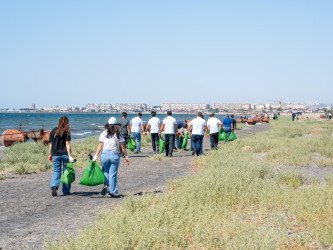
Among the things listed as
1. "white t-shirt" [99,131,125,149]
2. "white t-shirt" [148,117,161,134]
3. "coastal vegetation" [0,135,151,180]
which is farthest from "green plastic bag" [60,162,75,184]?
"white t-shirt" [148,117,161,134]

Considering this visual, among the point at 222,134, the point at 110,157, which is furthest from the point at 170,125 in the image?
the point at 110,157

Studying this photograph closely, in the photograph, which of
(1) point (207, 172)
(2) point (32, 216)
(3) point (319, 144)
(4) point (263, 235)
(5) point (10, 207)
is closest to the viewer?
(4) point (263, 235)

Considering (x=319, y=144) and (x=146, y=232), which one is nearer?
(x=146, y=232)

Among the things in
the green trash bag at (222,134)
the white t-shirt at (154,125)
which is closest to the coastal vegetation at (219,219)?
the white t-shirt at (154,125)

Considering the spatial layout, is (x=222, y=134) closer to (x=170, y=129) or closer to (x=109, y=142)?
(x=170, y=129)

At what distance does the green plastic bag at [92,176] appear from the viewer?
26.6 feet

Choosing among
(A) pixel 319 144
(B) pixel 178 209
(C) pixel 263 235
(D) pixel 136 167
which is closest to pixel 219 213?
(B) pixel 178 209

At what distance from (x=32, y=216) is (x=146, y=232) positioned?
10.5 feet

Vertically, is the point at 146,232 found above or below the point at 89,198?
above

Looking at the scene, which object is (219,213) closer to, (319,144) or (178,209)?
(178,209)

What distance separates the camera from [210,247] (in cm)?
473

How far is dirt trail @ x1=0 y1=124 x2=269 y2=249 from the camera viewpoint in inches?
228

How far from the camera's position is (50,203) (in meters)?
8.05

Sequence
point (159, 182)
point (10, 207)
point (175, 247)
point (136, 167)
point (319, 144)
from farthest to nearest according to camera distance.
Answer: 1. point (319, 144)
2. point (136, 167)
3. point (159, 182)
4. point (10, 207)
5. point (175, 247)
